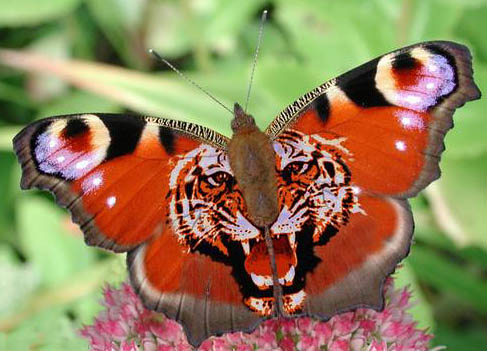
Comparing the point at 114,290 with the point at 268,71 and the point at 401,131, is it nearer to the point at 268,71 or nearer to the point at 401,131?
the point at 401,131

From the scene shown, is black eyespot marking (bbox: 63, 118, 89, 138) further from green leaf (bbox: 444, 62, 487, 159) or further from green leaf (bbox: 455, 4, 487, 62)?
green leaf (bbox: 455, 4, 487, 62)

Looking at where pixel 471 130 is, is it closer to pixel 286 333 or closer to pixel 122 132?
pixel 286 333

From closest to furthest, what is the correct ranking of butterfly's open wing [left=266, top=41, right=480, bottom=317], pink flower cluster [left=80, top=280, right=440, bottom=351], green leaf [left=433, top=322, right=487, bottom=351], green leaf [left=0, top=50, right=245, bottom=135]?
butterfly's open wing [left=266, top=41, right=480, bottom=317] < pink flower cluster [left=80, top=280, right=440, bottom=351] < green leaf [left=433, top=322, right=487, bottom=351] < green leaf [left=0, top=50, right=245, bottom=135]

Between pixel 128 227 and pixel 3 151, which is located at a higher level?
pixel 128 227

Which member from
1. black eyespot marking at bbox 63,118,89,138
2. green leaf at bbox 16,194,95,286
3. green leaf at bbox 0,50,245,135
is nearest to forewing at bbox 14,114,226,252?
black eyespot marking at bbox 63,118,89,138

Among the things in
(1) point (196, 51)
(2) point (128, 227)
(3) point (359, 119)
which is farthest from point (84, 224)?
(1) point (196, 51)

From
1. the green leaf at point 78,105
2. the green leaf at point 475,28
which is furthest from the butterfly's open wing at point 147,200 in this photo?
the green leaf at point 78,105

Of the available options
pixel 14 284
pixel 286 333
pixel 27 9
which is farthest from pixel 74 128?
pixel 27 9
